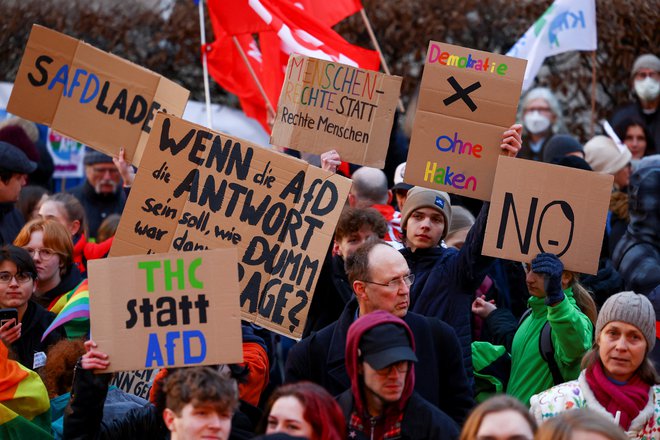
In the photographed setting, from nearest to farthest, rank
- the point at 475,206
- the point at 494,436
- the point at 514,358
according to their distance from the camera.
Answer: the point at 494,436 < the point at 514,358 < the point at 475,206

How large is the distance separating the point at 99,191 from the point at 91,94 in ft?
9.90

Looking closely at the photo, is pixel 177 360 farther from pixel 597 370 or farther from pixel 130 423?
pixel 597 370

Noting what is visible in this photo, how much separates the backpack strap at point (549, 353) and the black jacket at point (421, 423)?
1.14 meters

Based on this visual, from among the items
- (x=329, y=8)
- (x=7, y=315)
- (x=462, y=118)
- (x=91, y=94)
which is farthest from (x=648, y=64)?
(x=7, y=315)

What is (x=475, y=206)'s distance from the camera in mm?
9086

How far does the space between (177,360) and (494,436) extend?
1706mm

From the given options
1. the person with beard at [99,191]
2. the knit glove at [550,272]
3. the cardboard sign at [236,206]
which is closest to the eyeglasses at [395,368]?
the knit glove at [550,272]

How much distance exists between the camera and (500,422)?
4738 mm

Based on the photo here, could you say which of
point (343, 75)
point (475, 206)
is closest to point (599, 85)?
point (475, 206)

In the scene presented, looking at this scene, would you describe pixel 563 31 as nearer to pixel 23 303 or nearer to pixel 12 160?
pixel 12 160

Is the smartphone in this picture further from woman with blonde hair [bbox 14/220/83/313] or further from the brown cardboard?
the brown cardboard

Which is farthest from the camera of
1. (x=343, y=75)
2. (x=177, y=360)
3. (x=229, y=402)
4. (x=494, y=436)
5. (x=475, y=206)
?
(x=475, y=206)

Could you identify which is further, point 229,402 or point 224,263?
point 224,263

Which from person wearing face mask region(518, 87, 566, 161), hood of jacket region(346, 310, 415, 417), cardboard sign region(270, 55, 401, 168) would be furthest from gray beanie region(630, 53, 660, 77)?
hood of jacket region(346, 310, 415, 417)
